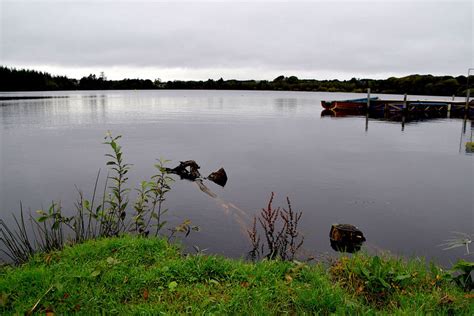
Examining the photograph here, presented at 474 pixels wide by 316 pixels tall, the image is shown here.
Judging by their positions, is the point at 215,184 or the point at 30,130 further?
the point at 30,130

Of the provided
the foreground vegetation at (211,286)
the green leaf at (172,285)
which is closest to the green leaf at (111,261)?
the foreground vegetation at (211,286)

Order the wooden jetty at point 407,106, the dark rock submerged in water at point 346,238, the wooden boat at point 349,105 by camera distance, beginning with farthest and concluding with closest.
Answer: the wooden boat at point 349,105 → the wooden jetty at point 407,106 → the dark rock submerged in water at point 346,238

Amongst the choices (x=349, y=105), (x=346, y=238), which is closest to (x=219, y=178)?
(x=346, y=238)

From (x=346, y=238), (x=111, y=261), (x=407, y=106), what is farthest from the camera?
(x=407, y=106)

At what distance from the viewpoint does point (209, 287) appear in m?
5.14

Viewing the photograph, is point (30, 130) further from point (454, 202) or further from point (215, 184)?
point (454, 202)

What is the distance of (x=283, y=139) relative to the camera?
103 ft

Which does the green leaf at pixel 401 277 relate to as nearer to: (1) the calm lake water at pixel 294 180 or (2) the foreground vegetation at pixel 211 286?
(2) the foreground vegetation at pixel 211 286

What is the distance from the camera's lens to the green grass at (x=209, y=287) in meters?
4.56

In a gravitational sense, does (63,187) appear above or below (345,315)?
below

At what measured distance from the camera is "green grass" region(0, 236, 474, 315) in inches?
180

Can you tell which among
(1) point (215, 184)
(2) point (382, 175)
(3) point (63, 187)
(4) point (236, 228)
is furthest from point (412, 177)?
(3) point (63, 187)

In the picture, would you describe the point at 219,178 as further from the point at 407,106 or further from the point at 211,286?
the point at 407,106

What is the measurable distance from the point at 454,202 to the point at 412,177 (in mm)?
4048
